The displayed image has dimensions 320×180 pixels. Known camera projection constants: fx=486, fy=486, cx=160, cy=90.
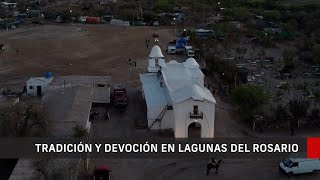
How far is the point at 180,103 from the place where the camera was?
1491cm

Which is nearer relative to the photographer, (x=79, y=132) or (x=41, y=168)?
(x=41, y=168)

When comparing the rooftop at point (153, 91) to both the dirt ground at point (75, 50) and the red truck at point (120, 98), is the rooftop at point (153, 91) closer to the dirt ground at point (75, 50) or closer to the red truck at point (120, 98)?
the red truck at point (120, 98)

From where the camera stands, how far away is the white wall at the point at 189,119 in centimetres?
1492

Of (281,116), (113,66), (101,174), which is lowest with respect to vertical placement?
(101,174)

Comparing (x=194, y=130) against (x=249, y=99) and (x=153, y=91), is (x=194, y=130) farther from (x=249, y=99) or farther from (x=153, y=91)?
(x=153, y=91)

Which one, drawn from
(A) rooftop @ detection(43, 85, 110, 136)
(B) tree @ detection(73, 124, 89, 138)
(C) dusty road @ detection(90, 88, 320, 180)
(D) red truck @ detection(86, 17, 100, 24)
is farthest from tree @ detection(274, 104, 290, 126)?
(D) red truck @ detection(86, 17, 100, 24)

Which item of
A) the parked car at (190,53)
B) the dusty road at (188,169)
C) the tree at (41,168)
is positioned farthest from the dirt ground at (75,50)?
the tree at (41,168)

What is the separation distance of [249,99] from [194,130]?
2.53 meters

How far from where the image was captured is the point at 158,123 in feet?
53.0

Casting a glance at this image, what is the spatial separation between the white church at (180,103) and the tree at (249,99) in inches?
59.3

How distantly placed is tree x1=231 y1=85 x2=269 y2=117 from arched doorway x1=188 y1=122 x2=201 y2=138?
2110 millimetres

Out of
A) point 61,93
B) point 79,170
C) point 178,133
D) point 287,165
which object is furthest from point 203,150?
point 61,93

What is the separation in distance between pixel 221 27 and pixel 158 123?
66.5 ft

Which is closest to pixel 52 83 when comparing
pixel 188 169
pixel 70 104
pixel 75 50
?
pixel 70 104
